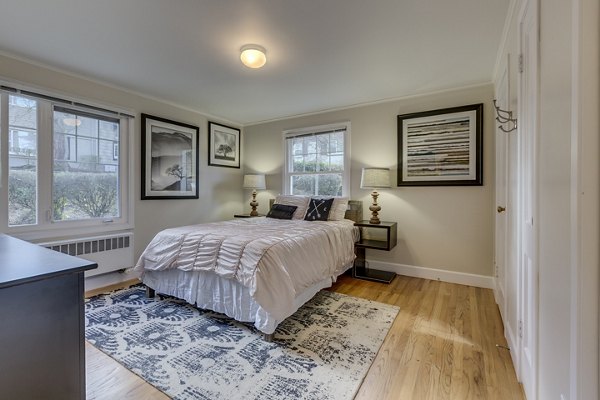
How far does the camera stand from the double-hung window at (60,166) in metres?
2.52

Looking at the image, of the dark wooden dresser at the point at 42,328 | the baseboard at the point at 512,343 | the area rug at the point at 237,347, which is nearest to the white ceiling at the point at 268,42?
the dark wooden dresser at the point at 42,328

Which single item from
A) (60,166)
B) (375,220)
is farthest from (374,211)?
(60,166)

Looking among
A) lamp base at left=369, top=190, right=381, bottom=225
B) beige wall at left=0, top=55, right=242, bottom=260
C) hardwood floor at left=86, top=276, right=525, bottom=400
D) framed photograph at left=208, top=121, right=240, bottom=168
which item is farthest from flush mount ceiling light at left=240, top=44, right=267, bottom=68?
hardwood floor at left=86, top=276, right=525, bottom=400

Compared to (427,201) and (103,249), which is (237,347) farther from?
(427,201)

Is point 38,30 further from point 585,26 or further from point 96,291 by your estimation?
point 585,26

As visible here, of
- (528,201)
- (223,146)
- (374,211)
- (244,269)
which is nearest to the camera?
(528,201)

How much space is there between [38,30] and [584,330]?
3.48 metres

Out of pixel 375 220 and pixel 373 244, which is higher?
pixel 375 220

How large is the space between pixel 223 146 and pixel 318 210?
2.10 m

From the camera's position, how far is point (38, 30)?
2.09 m

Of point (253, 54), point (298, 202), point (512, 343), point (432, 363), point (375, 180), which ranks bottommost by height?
point (432, 363)

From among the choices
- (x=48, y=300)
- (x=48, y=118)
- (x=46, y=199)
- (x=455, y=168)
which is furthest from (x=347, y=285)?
(x=48, y=118)

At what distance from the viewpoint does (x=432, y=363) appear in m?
1.72

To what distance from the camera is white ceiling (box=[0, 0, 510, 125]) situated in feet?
6.01
